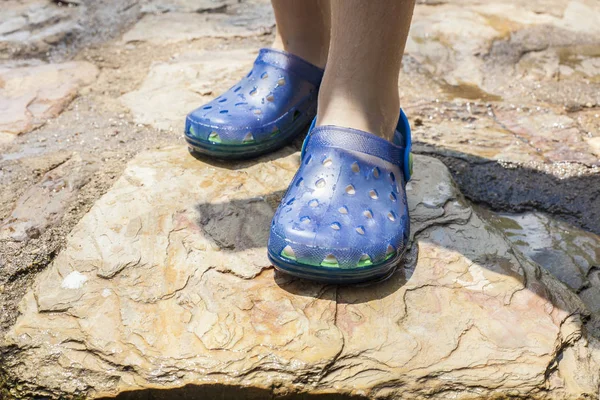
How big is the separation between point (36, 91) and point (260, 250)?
1196 millimetres

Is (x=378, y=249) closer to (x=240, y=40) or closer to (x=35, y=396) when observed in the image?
(x=35, y=396)

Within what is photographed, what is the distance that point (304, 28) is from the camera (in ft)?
5.53

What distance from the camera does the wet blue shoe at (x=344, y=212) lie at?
48.0 inches

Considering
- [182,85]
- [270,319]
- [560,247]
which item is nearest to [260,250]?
[270,319]

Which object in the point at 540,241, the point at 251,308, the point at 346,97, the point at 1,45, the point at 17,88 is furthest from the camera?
the point at 1,45

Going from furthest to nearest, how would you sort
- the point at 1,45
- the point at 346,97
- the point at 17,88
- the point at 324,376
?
the point at 1,45 → the point at 17,88 → the point at 346,97 → the point at 324,376

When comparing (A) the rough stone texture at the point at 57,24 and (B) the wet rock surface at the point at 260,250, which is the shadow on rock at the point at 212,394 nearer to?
(B) the wet rock surface at the point at 260,250

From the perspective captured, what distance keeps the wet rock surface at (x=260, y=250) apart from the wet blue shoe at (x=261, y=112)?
61 millimetres

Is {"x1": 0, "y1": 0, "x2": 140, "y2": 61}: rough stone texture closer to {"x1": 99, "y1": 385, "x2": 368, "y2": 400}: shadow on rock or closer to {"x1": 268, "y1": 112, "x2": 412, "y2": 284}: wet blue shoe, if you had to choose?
{"x1": 268, "y1": 112, "x2": 412, "y2": 284}: wet blue shoe

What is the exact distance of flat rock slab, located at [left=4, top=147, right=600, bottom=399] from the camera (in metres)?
1.10

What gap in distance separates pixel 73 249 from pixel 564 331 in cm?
101

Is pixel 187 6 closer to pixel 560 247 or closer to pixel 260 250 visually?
pixel 260 250

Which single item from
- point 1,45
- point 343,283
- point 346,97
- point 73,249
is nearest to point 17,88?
point 1,45

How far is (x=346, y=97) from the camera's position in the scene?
1354 millimetres
